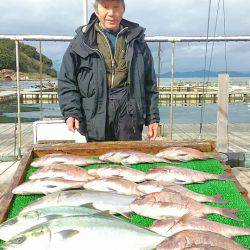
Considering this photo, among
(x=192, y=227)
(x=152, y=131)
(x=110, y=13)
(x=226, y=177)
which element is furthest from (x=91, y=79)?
(x=192, y=227)

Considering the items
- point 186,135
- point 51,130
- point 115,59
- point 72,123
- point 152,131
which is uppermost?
point 115,59

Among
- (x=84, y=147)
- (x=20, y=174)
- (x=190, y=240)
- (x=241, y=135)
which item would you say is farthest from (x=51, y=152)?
(x=241, y=135)

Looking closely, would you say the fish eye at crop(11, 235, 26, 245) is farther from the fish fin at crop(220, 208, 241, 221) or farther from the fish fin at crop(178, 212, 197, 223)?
the fish fin at crop(220, 208, 241, 221)

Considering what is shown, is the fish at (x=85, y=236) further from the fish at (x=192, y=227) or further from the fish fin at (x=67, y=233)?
the fish at (x=192, y=227)

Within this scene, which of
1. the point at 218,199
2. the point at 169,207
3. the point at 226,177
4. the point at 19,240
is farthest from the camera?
the point at 226,177

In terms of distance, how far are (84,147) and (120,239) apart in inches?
70.3

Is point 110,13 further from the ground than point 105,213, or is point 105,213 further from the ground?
point 110,13

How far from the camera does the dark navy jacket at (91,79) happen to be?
159 inches

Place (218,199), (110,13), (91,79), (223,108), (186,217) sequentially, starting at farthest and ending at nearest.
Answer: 1. (223,108)
2. (91,79)
3. (110,13)
4. (218,199)
5. (186,217)

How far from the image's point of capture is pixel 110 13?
391cm

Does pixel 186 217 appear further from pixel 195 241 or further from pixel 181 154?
pixel 181 154

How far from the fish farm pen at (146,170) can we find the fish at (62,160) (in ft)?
0.20

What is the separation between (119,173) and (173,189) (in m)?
0.51

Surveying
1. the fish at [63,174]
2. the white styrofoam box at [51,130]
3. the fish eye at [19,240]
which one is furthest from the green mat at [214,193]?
the white styrofoam box at [51,130]
